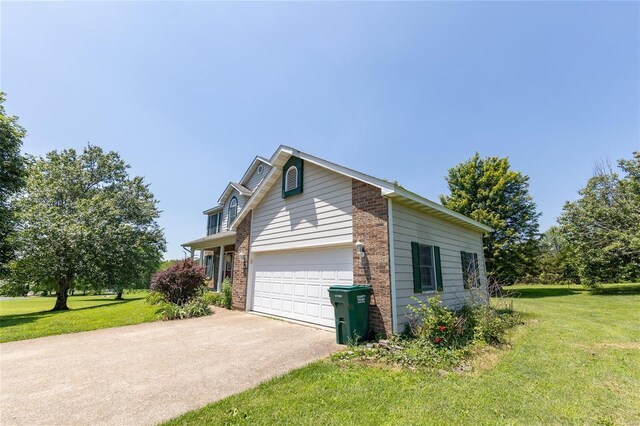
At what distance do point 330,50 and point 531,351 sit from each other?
33.2ft

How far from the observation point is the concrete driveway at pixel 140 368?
3.36 meters

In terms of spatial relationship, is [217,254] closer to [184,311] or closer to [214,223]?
[214,223]

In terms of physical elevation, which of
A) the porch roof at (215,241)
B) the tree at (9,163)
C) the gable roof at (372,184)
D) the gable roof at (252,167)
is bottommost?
the porch roof at (215,241)

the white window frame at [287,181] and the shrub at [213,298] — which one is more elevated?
the white window frame at [287,181]

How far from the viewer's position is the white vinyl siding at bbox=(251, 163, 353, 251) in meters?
7.56

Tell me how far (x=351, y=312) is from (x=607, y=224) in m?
23.2

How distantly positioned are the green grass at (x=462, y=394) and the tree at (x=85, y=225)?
16.9 metres

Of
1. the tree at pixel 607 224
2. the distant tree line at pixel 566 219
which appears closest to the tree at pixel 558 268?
the distant tree line at pixel 566 219

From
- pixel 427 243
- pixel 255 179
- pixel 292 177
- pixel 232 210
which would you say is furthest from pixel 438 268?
pixel 232 210

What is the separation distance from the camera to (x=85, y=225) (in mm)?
16609

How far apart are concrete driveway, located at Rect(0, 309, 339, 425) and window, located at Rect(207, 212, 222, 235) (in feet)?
40.6

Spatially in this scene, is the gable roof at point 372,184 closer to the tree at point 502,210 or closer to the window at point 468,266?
the window at point 468,266

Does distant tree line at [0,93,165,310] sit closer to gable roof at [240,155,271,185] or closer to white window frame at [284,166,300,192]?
gable roof at [240,155,271,185]

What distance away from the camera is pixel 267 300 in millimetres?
9797
